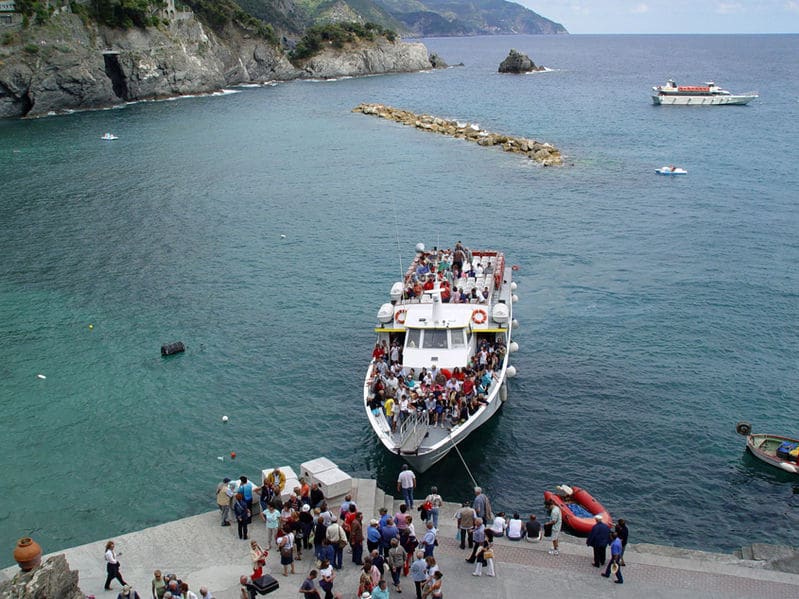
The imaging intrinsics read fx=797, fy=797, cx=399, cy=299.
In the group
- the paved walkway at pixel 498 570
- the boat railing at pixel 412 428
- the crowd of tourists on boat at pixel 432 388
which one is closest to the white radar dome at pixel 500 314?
the crowd of tourists on boat at pixel 432 388

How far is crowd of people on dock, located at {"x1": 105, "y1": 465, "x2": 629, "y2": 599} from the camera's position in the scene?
22297 millimetres

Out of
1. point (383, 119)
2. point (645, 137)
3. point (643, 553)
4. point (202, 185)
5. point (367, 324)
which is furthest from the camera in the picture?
point (383, 119)

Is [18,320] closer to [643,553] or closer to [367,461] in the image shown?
[367,461]

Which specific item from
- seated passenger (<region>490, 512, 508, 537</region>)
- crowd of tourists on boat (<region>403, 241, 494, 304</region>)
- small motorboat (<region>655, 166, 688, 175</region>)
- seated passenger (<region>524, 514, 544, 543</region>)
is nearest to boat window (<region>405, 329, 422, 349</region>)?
→ crowd of tourists on boat (<region>403, 241, 494, 304</region>)

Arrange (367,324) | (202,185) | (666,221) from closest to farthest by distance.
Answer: (367,324), (666,221), (202,185)

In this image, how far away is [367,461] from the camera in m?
36.0

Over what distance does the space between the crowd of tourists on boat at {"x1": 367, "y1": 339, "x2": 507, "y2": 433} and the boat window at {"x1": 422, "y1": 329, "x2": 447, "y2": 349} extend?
4.67 ft

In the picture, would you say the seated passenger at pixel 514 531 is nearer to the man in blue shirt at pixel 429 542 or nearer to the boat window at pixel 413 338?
the man in blue shirt at pixel 429 542

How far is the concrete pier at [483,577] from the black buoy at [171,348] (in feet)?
64.0

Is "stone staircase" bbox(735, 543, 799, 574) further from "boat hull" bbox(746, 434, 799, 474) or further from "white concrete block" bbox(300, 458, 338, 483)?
"white concrete block" bbox(300, 458, 338, 483)

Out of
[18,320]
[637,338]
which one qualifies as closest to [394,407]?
[637,338]

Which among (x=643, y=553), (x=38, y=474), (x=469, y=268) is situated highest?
(x=469, y=268)

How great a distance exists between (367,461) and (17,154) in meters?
90.6

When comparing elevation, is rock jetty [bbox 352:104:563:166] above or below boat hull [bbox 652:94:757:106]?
below
